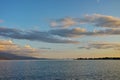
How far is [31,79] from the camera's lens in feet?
240

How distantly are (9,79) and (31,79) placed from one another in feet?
22.7

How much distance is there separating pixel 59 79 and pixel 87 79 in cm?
868

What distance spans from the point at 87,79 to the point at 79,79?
2502 mm

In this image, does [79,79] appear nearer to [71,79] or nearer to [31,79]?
[71,79]

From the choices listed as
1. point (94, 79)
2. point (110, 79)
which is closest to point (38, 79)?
point (94, 79)

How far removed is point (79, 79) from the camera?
230 ft

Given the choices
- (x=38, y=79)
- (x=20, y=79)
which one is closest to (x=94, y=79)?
(x=38, y=79)

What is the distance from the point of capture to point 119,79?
229 feet

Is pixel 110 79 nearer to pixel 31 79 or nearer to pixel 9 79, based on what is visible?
pixel 31 79

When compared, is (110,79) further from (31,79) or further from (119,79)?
(31,79)

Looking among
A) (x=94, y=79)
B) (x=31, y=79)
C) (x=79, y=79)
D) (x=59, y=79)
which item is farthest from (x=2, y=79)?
(x=94, y=79)

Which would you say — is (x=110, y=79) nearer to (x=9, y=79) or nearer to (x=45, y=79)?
(x=45, y=79)

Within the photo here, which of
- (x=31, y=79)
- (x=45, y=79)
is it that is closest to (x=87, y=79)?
(x=45, y=79)

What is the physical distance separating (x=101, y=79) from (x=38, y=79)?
19.5 meters
